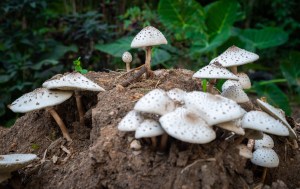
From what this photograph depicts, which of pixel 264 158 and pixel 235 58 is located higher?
pixel 235 58

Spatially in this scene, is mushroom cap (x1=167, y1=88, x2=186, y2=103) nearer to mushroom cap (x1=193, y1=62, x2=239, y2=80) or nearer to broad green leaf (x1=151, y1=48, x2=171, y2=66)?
mushroom cap (x1=193, y1=62, x2=239, y2=80)

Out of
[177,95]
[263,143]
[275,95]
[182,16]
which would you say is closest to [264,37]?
[182,16]

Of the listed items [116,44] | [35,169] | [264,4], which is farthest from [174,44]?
[35,169]

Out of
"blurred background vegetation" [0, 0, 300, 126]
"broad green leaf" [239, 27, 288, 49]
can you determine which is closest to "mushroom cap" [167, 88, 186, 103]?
"blurred background vegetation" [0, 0, 300, 126]

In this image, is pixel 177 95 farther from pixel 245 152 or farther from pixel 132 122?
pixel 245 152

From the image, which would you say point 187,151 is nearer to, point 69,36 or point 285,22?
point 69,36

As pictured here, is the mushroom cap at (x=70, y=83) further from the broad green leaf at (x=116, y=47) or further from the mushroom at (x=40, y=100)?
the broad green leaf at (x=116, y=47)
